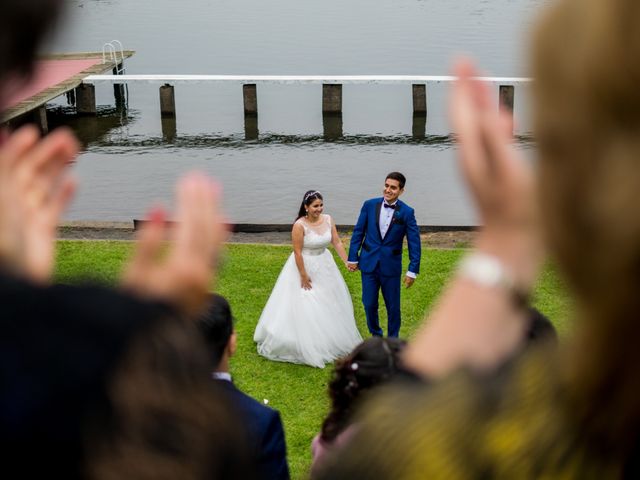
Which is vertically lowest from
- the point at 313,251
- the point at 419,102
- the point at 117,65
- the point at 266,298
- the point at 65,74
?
the point at 266,298

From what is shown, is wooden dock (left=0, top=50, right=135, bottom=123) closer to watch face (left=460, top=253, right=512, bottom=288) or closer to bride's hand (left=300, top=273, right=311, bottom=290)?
bride's hand (left=300, top=273, right=311, bottom=290)

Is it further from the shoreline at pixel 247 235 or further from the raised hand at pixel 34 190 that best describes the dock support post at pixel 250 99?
the raised hand at pixel 34 190

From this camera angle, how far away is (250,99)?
29609mm

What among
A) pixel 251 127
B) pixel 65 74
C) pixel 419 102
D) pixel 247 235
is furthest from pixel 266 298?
pixel 65 74

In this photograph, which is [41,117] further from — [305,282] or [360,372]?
[360,372]

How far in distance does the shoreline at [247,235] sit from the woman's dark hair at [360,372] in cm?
1006

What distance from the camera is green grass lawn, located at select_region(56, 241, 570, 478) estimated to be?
8492 mm

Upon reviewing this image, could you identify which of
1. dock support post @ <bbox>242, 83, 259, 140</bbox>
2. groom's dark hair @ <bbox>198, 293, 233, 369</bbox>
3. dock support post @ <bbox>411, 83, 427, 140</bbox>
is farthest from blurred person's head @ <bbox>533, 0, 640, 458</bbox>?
dock support post @ <bbox>242, 83, 259, 140</bbox>

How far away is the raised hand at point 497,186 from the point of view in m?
1.08

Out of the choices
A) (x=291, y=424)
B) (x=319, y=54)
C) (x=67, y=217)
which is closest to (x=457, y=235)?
(x=291, y=424)

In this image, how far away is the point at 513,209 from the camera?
3.58 feet

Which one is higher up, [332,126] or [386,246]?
[386,246]

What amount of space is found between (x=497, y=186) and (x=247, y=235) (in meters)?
13.6

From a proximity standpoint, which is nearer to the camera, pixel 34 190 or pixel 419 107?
pixel 34 190
